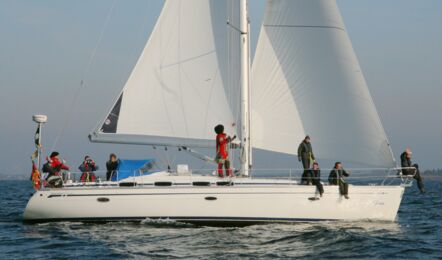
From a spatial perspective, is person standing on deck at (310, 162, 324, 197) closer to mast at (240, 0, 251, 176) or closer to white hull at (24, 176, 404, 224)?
white hull at (24, 176, 404, 224)

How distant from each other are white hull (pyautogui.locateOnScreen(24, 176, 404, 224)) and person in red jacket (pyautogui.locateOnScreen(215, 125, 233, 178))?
1.17 meters

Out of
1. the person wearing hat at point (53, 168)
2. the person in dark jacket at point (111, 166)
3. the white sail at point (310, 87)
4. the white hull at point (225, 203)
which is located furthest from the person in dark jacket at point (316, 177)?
the person wearing hat at point (53, 168)

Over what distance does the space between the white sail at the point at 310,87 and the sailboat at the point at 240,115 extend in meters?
0.03

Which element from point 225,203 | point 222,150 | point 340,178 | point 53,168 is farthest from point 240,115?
point 53,168

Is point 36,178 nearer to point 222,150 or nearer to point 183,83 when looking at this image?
point 183,83

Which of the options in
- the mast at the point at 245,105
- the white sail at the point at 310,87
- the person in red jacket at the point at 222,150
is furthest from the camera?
the mast at the point at 245,105

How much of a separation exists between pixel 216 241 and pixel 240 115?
4.82m

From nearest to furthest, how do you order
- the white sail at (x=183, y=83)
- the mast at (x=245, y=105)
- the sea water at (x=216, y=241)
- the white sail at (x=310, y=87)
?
the sea water at (x=216, y=241) < the white sail at (x=310, y=87) < the mast at (x=245, y=105) < the white sail at (x=183, y=83)

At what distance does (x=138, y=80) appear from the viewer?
67.8ft

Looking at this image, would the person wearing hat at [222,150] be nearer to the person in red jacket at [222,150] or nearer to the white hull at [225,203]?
the person in red jacket at [222,150]

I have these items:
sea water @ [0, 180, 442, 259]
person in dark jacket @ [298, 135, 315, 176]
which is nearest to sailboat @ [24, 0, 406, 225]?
sea water @ [0, 180, 442, 259]

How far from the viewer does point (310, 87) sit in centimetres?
1961

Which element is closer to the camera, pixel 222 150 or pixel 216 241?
pixel 216 241

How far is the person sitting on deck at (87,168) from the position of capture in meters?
20.1
